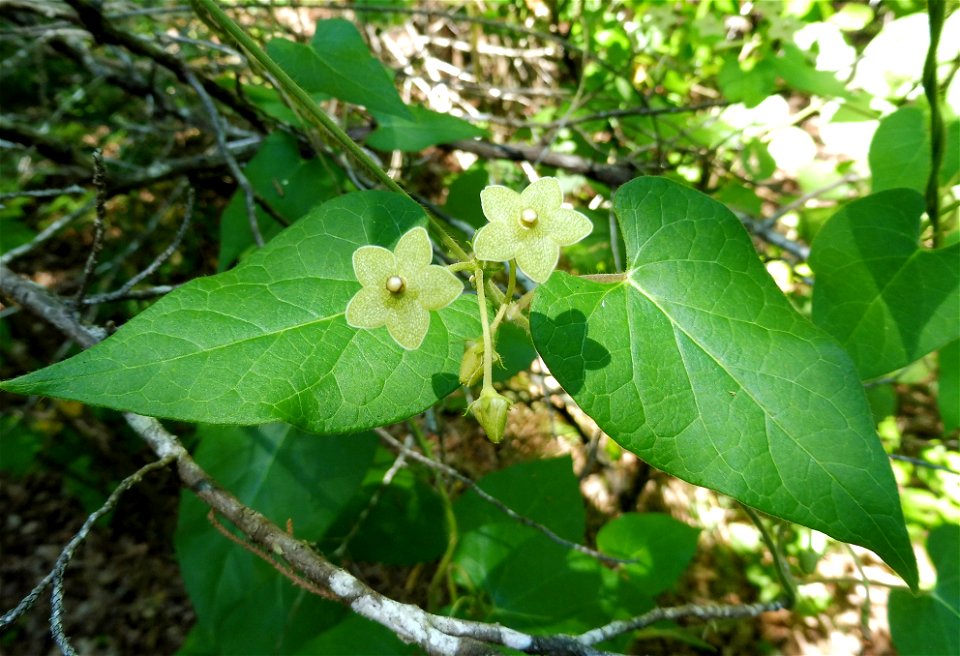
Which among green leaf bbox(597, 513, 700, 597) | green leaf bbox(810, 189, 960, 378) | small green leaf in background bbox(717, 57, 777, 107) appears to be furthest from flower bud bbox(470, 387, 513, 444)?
small green leaf in background bbox(717, 57, 777, 107)

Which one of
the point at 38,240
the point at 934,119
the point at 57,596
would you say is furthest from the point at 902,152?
the point at 38,240

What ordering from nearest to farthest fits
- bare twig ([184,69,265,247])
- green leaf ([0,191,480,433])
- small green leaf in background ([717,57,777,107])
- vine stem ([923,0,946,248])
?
green leaf ([0,191,480,433]) → vine stem ([923,0,946,248]) → bare twig ([184,69,265,247]) → small green leaf in background ([717,57,777,107])

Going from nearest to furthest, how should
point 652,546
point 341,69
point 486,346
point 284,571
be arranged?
1. point 486,346
2. point 284,571
3. point 341,69
4. point 652,546

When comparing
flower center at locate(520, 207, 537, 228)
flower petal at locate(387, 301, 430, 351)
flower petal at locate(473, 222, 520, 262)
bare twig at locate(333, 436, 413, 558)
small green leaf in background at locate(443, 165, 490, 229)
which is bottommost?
bare twig at locate(333, 436, 413, 558)

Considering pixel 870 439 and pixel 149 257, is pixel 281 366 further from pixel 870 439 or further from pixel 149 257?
pixel 149 257

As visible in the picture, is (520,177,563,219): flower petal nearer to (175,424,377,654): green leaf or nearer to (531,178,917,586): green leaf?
(531,178,917,586): green leaf

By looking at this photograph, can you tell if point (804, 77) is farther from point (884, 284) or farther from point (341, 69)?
point (341, 69)

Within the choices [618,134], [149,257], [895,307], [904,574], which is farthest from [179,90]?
[904,574]
